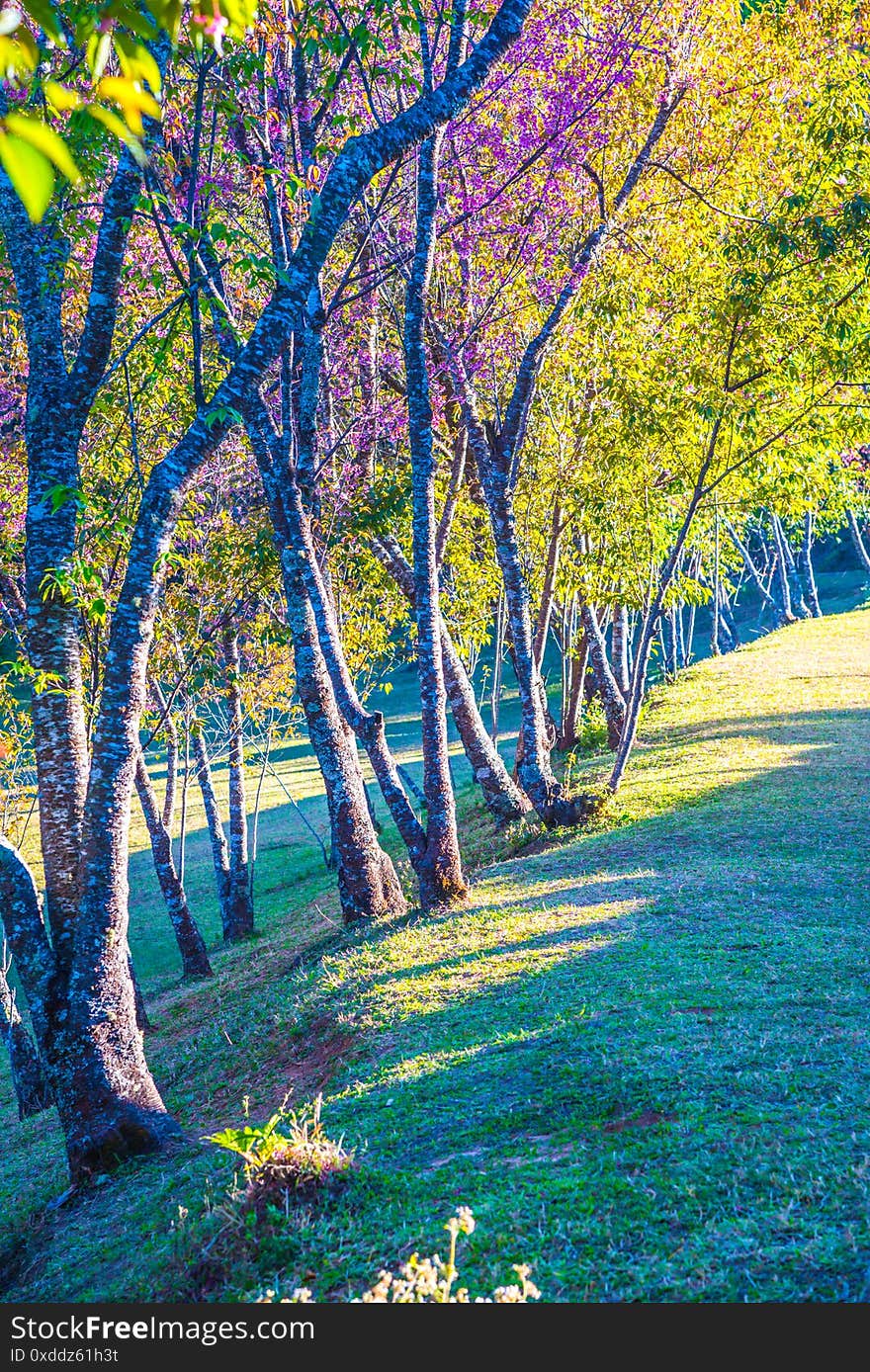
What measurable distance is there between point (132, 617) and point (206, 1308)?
446 cm

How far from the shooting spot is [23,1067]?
472 inches

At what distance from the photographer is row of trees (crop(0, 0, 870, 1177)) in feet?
24.0

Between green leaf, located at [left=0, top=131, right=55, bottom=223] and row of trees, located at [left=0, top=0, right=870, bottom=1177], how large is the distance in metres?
5.27

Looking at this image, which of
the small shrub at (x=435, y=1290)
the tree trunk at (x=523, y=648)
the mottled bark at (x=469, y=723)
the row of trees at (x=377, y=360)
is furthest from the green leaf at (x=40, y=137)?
the mottled bark at (x=469, y=723)

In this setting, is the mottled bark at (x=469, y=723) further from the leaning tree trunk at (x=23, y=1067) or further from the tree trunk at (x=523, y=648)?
the leaning tree trunk at (x=23, y=1067)

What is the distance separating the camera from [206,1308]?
13.9 feet

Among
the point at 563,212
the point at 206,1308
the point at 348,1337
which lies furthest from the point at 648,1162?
the point at 563,212

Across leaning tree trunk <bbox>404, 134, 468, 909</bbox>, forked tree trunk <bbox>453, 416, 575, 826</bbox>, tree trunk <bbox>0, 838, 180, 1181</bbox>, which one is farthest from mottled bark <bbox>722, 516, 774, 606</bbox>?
tree trunk <bbox>0, 838, 180, 1181</bbox>

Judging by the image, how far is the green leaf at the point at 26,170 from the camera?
5.29ft

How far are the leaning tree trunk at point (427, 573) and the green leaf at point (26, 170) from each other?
8.97 meters

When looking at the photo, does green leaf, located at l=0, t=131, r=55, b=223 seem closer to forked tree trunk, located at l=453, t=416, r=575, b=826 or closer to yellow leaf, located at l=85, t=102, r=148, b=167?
yellow leaf, located at l=85, t=102, r=148, b=167

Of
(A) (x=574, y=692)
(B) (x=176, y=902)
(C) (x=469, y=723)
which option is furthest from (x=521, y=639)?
(A) (x=574, y=692)

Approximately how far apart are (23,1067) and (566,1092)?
8.97 m

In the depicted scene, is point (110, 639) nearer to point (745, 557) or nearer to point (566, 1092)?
point (566, 1092)
